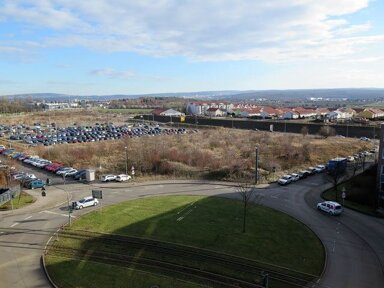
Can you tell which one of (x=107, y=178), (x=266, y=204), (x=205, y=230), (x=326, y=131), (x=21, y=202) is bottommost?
(x=266, y=204)

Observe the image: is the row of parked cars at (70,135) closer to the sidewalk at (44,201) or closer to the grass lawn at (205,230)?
the sidewalk at (44,201)

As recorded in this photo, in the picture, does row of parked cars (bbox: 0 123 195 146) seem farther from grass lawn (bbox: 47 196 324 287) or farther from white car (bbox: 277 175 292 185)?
grass lawn (bbox: 47 196 324 287)

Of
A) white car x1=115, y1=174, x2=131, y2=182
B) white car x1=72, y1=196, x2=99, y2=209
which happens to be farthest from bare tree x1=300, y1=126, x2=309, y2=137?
white car x1=72, y1=196, x2=99, y2=209

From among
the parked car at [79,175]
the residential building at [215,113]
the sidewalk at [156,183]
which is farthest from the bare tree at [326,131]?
the residential building at [215,113]

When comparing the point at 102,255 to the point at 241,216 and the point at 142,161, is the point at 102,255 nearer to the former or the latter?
the point at 241,216

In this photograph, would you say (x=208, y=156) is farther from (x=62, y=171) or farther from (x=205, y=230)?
(x=205, y=230)

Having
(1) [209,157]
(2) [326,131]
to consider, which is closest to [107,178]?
(1) [209,157]
